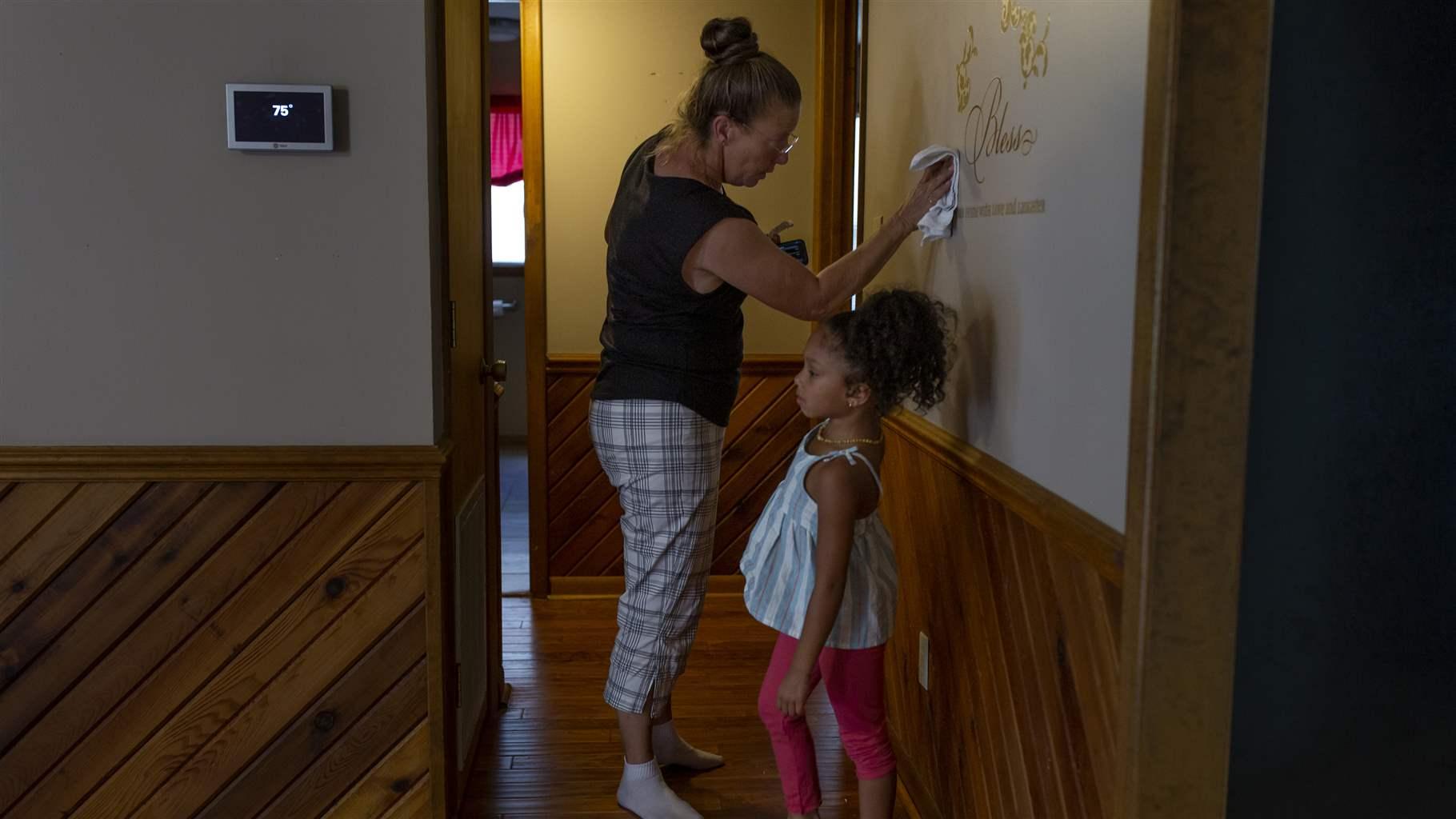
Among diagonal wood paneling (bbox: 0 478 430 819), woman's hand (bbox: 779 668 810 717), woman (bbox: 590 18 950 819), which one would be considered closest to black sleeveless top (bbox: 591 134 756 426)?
woman (bbox: 590 18 950 819)

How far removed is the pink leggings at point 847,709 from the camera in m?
2.05

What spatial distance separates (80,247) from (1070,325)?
5.21ft

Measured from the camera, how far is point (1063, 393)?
62.3 inches

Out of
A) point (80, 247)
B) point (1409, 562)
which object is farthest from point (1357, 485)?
point (80, 247)

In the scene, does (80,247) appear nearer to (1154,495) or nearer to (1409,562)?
(1154,495)

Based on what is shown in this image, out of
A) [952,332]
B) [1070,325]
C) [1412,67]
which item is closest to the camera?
[1412,67]

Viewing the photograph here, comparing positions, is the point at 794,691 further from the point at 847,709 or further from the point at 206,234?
the point at 206,234

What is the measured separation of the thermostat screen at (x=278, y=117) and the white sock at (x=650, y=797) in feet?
4.47

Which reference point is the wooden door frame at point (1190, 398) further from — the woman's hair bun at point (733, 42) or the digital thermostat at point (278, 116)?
the digital thermostat at point (278, 116)

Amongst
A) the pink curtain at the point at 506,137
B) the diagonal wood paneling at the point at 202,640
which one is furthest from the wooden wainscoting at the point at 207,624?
the pink curtain at the point at 506,137

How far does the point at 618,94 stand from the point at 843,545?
2.48m

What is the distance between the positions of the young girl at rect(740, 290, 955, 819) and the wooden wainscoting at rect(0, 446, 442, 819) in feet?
2.00

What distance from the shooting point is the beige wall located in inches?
155

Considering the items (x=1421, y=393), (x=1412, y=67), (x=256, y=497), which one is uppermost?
(x=1412, y=67)
